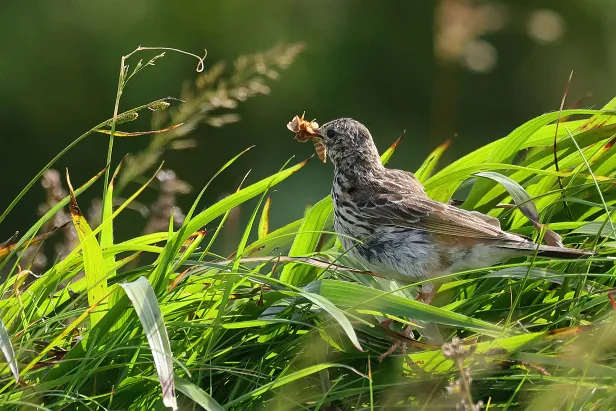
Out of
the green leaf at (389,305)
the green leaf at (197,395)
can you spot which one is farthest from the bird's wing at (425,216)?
the green leaf at (197,395)

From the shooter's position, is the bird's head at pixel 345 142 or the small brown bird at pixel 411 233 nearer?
the small brown bird at pixel 411 233

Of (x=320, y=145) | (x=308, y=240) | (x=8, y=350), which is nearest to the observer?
(x=8, y=350)

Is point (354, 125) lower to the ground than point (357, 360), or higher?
higher

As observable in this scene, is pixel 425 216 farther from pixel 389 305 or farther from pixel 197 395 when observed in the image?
pixel 197 395

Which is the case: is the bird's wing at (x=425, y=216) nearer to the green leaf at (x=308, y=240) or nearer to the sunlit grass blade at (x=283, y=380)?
the green leaf at (x=308, y=240)

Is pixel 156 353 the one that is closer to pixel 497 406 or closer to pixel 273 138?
pixel 497 406

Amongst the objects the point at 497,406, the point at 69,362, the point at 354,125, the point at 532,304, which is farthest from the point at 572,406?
the point at 354,125

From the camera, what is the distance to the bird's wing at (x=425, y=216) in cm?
310

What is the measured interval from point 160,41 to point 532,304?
16.1ft

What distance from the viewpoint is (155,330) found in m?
2.33

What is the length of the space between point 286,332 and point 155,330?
18.1 inches

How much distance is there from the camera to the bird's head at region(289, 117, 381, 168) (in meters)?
3.82

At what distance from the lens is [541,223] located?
9.89ft

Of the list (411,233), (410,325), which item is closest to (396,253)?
(411,233)
